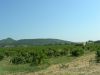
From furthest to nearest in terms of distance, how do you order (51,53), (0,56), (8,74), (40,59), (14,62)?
(51,53), (0,56), (14,62), (40,59), (8,74)

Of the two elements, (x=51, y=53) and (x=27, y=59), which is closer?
(x=27, y=59)

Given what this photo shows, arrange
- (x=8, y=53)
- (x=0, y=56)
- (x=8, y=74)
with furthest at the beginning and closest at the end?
(x=8, y=53)
(x=0, y=56)
(x=8, y=74)

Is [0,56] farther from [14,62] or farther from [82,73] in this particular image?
[82,73]

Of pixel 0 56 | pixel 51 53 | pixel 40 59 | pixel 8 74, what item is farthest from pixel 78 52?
pixel 8 74

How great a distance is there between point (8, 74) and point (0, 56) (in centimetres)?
2381

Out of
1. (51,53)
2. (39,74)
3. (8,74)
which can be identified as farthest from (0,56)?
(39,74)

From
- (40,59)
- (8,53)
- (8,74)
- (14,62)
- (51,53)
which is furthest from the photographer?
(8,53)

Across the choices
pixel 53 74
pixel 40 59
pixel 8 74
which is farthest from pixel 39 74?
pixel 40 59

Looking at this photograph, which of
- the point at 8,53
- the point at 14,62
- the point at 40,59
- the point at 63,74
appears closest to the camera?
the point at 63,74

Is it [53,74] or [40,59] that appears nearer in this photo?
[53,74]

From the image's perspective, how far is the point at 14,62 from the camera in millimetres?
34062

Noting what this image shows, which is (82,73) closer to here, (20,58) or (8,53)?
(20,58)

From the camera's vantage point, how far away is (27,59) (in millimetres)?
35000

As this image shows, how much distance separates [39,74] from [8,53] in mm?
36304
